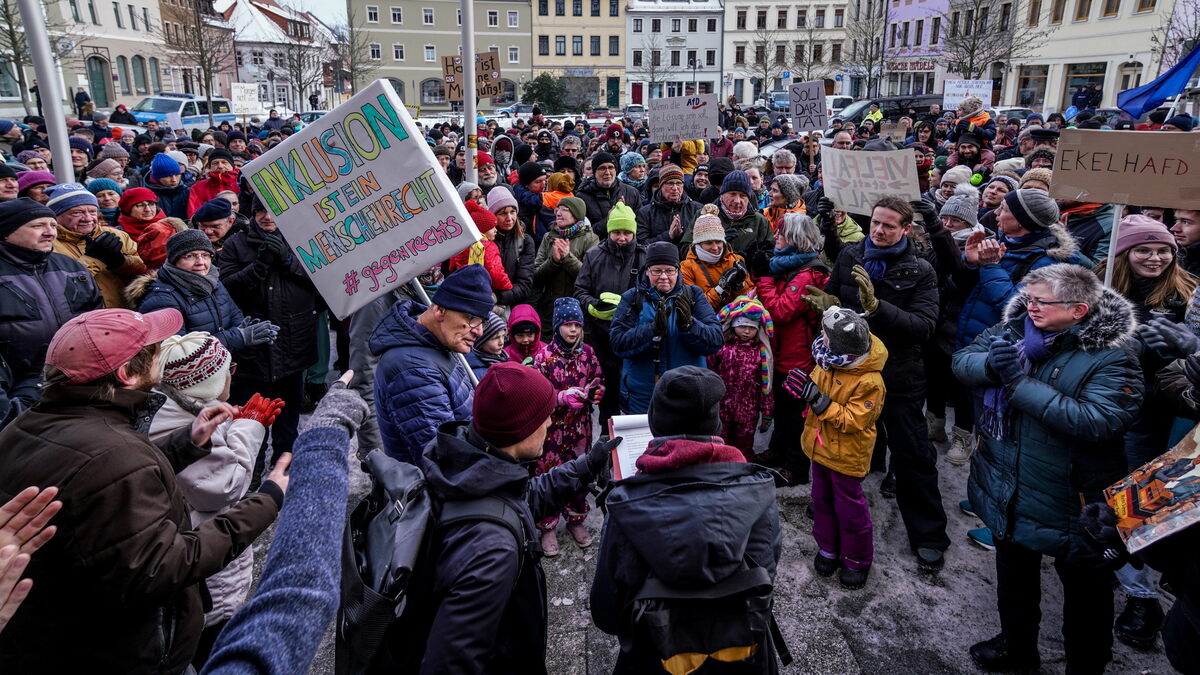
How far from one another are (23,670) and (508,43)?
214 ft

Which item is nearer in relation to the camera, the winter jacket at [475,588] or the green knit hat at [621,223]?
the winter jacket at [475,588]

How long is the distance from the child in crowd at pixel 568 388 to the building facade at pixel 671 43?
199 feet

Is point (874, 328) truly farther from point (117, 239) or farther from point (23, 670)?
point (117, 239)

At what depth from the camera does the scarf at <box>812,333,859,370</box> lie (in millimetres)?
3727

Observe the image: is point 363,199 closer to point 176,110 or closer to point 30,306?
point 30,306

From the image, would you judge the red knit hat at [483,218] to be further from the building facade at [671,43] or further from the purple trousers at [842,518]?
the building facade at [671,43]

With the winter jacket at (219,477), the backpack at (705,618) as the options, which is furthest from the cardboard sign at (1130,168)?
the winter jacket at (219,477)

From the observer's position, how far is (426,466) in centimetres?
214

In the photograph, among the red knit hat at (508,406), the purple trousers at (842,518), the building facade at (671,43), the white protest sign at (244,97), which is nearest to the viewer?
the red knit hat at (508,406)

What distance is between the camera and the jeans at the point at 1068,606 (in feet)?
9.73

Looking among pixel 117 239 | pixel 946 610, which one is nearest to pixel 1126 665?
pixel 946 610

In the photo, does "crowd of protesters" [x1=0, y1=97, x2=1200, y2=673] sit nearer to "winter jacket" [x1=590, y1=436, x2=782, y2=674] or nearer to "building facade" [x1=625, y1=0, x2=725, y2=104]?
"winter jacket" [x1=590, y1=436, x2=782, y2=674]

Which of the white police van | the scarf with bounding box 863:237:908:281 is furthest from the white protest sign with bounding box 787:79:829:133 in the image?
the white police van

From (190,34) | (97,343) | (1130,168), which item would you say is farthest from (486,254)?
(190,34)
